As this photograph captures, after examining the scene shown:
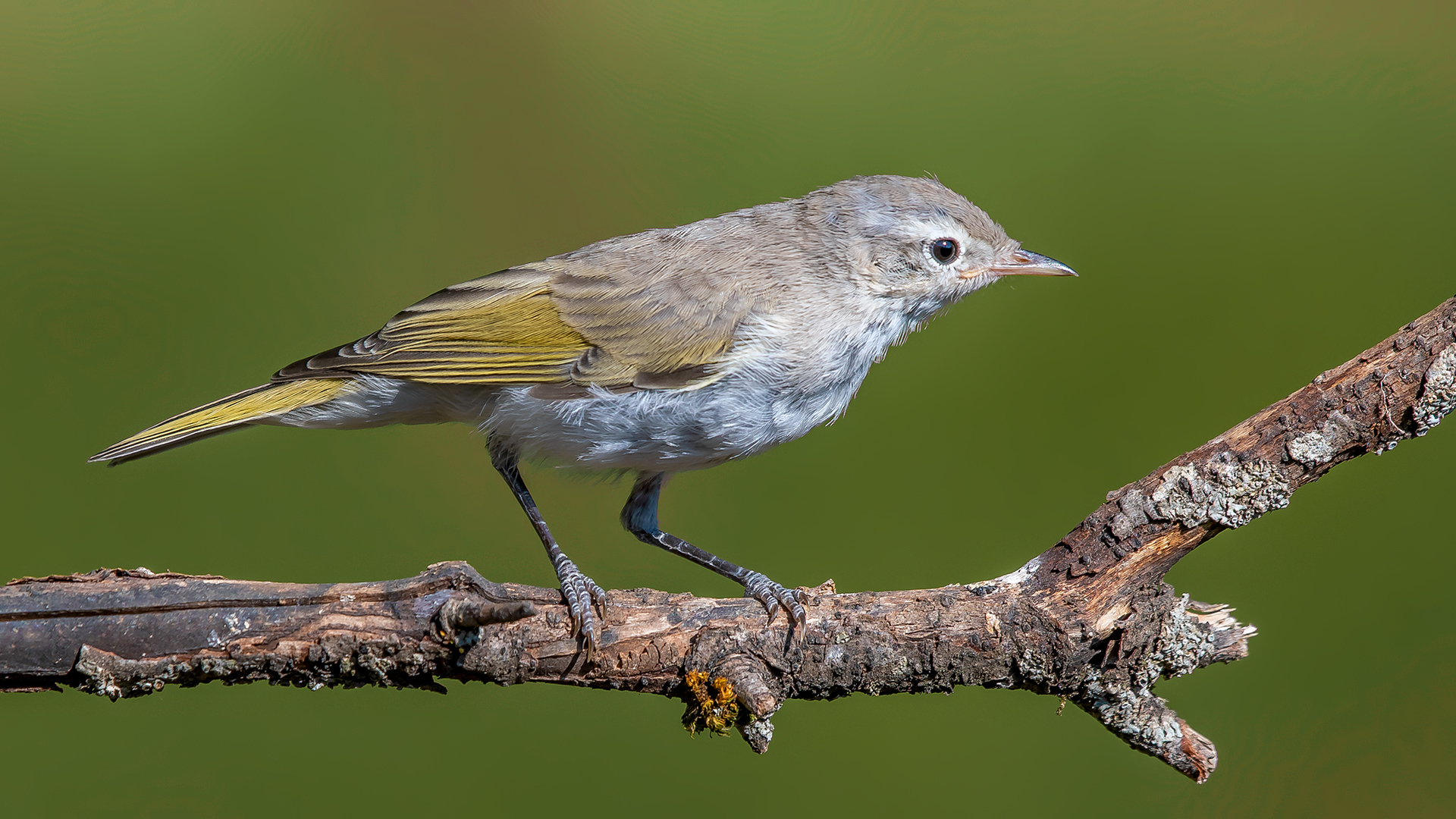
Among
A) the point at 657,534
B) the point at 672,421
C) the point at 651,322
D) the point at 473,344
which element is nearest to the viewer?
the point at 672,421

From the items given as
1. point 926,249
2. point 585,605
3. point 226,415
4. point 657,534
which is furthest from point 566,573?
point 926,249

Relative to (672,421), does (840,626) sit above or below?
below

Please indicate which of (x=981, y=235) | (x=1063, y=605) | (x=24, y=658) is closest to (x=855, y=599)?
(x=1063, y=605)

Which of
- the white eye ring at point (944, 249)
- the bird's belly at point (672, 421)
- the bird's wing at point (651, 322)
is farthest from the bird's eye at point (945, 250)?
the bird's wing at point (651, 322)

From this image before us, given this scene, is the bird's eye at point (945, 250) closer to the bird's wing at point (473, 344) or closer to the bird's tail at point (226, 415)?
the bird's wing at point (473, 344)

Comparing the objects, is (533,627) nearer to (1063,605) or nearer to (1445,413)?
(1063,605)

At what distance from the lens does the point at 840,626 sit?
8.63 feet

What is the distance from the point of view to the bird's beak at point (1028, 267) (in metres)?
3.14

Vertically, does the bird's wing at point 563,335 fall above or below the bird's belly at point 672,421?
above

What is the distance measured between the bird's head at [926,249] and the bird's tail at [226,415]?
70.4 inches

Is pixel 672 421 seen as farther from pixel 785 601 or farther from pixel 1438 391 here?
pixel 1438 391

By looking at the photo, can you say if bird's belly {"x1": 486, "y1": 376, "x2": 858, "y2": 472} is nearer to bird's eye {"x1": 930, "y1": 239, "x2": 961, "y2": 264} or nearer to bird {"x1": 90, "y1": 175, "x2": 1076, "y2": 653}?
bird {"x1": 90, "y1": 175, "x2": 1076, "y2": 653}

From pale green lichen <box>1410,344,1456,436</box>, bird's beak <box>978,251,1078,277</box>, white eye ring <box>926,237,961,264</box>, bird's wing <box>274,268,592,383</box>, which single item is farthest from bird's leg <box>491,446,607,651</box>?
pale green lichen <box>1410,344,1456,436</box>

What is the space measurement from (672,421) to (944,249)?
3.46ft
